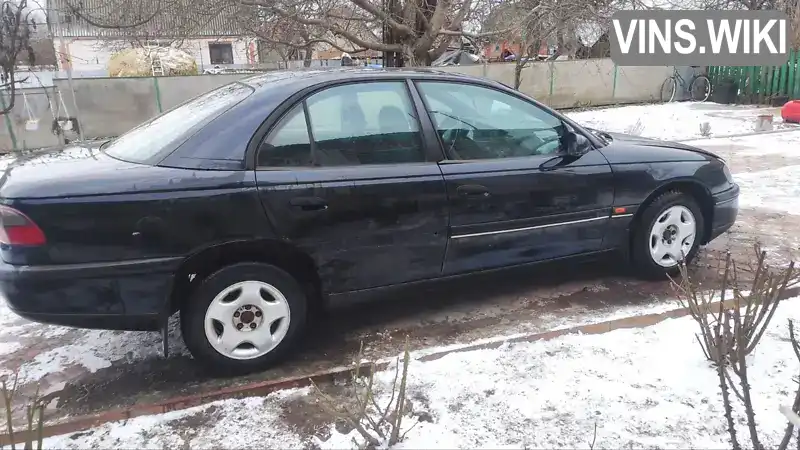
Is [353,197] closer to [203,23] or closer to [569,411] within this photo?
[569,411]

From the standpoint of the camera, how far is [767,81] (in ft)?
52.4

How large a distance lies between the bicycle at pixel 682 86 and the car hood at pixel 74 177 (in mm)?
18712

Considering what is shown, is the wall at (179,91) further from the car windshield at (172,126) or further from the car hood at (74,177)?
the car hood at (74,177)

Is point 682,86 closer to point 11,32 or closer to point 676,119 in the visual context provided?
point 676,119

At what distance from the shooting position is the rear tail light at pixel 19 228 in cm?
253

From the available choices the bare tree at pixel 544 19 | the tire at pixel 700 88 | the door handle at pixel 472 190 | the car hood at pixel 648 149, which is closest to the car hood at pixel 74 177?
the door handle at pixel 472 190

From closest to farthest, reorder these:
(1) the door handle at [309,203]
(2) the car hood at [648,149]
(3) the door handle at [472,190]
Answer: (1) the door handle at [309,203] < (3) the door handle at [472,190] < (2) the car hood at [648,149]

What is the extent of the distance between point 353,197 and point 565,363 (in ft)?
4.68

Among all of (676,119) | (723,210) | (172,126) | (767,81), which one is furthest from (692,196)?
(767,81)

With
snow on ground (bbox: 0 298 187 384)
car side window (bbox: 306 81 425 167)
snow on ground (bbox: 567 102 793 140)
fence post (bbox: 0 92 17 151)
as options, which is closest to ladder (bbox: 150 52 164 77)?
fence post (bbox: 0 92 17 151)

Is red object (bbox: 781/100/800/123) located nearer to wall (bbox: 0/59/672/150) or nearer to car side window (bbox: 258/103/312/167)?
wall (bbox: 0/59/672/150)

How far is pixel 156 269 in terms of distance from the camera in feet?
8.90

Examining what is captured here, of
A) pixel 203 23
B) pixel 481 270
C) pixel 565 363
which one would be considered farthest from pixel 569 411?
pixel 203 23

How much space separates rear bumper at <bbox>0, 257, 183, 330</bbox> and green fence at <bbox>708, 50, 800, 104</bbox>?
17.6 meters
